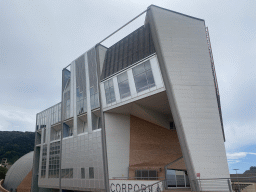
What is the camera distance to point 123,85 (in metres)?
21.8

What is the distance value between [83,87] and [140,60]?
10.6 meters

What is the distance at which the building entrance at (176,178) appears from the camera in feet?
62.1

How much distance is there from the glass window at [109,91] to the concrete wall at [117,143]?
6.30ft

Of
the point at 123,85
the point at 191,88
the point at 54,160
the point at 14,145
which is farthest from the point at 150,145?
the point at 14,145

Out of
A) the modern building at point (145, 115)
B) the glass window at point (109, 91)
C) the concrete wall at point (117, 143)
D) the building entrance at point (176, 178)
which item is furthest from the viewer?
the glass window at point (109, 91)

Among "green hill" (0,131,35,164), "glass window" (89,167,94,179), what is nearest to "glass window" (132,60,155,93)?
"glass window" (89,167,94,179)

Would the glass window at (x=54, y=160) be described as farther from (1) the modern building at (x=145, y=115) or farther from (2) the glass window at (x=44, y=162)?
(2) the glass window at (x=44, y=162)

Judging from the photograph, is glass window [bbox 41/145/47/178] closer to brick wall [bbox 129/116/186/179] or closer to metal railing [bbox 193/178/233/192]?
brick wall [bbox 129/116/186/179]

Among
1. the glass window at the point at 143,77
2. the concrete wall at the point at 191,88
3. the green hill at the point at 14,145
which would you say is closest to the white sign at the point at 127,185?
the concrete wall at the point at 191,88

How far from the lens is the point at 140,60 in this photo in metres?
20.6

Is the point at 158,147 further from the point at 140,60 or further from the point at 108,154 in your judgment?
the point at 140,60

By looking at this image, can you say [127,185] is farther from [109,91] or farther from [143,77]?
[143,77]

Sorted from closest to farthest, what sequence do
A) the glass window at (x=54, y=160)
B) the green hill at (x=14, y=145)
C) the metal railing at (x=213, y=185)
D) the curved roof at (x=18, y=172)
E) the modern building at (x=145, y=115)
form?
1. the metal railing at (x=213, y=185)
2. the modern building at (x=145, y=115)
3. the glass window at (x=54, y=160)
4. the curved roof at (x=18, y=172)
5. the green hill at (x=14, y=145)

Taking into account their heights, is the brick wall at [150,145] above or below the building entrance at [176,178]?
above
